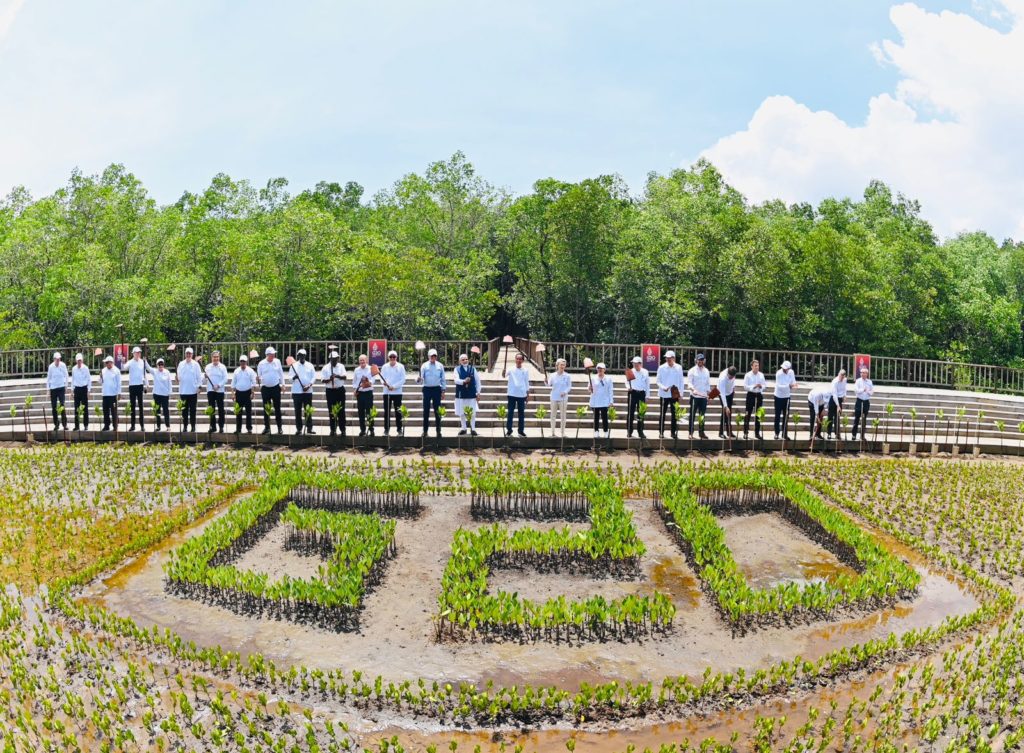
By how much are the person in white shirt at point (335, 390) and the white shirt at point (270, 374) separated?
98 cm

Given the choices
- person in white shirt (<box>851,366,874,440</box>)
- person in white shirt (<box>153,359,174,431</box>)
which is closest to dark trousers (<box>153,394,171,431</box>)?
person in white shirt (<box>153,359,174,431</box>)

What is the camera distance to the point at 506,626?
7.54 m

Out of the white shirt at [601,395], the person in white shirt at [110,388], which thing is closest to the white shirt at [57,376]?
the person in white shirt at [110,388]

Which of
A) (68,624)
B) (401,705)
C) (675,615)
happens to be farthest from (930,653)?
(68,624)

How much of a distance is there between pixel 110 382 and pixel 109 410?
2.86 feet

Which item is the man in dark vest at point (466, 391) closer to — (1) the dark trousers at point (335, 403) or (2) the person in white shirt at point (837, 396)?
(1) the dark trousers at point (335, 403)

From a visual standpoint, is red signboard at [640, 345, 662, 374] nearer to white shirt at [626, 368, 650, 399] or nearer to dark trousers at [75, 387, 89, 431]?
white shirt at [626, 368, 650, 399]

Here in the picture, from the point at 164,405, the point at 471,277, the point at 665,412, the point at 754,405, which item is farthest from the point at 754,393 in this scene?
the point at 471,277

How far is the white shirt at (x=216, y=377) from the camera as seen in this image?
52.5 feet

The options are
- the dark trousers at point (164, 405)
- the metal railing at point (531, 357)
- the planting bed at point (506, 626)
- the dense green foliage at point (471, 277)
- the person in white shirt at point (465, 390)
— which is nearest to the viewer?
the planting bed at point (506, 626)

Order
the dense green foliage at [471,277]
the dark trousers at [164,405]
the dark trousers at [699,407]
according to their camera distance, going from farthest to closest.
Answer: the dense green foliage at [471,277], the dark trousers at [164,405], the dark trousers at [699,407]

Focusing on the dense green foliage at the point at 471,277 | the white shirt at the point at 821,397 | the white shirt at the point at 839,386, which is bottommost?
the white shirt at the point at 821,397

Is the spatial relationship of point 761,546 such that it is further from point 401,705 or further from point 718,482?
point 401,705

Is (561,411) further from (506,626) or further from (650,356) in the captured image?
(506,626)
